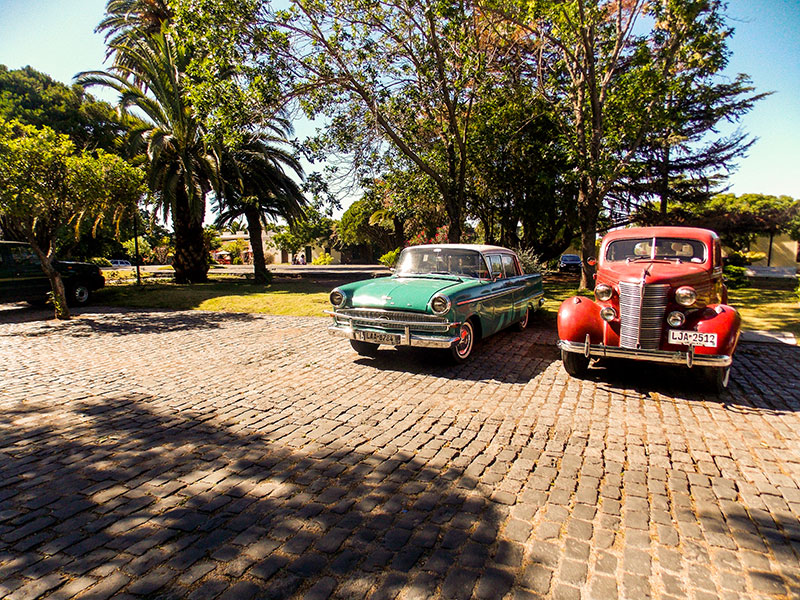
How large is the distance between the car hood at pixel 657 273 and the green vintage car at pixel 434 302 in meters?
1.74

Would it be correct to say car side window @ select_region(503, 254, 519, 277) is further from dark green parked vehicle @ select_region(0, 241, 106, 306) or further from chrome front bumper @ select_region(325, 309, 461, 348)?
dark green parked vehicle @ select_region(0, 241, 106, 306)

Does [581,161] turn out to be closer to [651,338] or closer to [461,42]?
[461,42]

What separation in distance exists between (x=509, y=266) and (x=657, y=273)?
2988 millimetres

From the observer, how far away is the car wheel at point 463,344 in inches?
241

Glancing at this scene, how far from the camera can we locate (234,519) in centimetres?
272

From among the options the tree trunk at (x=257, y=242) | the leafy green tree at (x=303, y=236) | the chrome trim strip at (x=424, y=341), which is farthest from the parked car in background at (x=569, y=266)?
the leafy green tree at (x=303, y=236)

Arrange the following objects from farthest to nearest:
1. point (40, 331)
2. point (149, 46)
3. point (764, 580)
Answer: point (149, 46) → point (40, 331) → point (764, 580)

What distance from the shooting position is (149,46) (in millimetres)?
16141

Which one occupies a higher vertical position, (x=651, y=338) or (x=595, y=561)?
(x=651, y=338)

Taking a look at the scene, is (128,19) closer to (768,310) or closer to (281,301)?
(281,301)

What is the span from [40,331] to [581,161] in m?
13.5

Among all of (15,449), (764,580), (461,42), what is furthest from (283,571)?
(461,42)

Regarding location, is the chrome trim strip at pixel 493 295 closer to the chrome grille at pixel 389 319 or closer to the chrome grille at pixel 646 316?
the chrome grille at pixel 389 319

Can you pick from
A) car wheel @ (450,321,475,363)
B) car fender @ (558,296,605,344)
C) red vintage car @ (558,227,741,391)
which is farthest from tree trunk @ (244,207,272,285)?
red vintage car @ (558,227,741,391)
